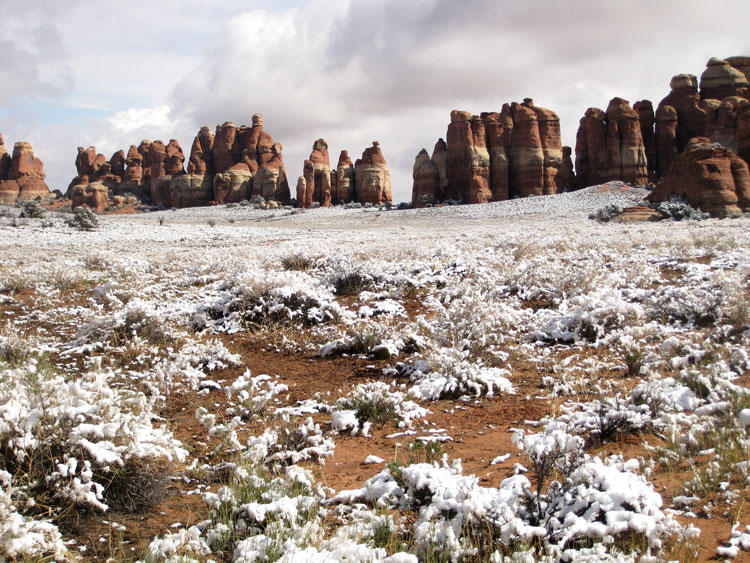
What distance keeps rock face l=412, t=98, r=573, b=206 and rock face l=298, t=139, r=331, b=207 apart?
18.4 metres

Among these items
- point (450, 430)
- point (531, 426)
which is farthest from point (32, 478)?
point (531, 426)

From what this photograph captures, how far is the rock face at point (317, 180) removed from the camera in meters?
86.1

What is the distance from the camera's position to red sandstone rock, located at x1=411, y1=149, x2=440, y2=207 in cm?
7394

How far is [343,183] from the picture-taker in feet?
284

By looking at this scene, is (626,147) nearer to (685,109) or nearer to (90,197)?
(685,109)

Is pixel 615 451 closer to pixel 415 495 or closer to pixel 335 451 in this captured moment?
pixel 415 495

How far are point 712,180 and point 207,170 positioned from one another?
282 ft

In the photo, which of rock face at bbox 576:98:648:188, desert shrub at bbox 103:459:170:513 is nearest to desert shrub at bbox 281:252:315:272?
desert shrub at bbox 103:459:170:513

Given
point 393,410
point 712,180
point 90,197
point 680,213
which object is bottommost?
point 393,410

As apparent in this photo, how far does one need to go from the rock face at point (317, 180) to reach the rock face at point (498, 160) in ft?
60.3

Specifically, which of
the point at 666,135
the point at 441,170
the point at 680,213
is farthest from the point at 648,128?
the point at 680,213

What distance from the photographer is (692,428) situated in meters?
4.00

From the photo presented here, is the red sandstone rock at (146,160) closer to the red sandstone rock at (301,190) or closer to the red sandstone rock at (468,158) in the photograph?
the red sandstone rock at (301,190)

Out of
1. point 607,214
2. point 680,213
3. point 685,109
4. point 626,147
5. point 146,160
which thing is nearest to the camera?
point 680,213
